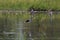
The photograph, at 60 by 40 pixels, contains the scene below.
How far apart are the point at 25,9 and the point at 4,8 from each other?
226 cm

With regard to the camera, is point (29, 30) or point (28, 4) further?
point (28, 4)

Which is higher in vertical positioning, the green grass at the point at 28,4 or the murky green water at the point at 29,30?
the murky green water at the point at 29,30

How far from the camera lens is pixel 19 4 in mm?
34219

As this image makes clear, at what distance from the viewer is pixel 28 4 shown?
33.8 metres

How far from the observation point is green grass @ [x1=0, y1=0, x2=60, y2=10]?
32938 millimetres

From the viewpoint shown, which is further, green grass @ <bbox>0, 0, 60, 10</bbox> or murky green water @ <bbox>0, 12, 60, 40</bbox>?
green grass @ <bbox>0, 0, 60, 10</bbox>

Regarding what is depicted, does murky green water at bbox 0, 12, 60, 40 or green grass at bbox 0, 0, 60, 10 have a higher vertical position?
murky green water at bbox 0, 12, 60, 40

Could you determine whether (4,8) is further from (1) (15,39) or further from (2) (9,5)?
(1) (15,39)

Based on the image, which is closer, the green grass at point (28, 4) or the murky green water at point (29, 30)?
the murky green water at point (29, 30)

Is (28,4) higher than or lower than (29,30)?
lower

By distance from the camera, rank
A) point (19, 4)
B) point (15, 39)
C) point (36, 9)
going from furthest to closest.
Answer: point (19, 4) < point (36, 9) < point (15, 39)


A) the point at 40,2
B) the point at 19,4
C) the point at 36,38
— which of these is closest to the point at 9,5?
the point at 19,4

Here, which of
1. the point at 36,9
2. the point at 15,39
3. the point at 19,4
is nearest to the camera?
the point at 15,39

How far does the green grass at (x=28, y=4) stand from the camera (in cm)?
3294
